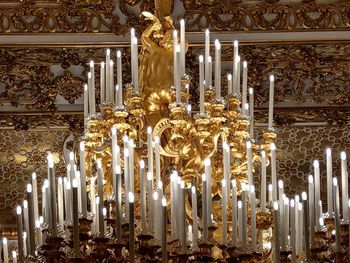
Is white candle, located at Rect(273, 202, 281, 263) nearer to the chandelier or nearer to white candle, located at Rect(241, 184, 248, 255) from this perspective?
the chandelier

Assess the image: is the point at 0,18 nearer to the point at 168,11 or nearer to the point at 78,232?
the point at 168,11

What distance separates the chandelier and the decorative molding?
1788mm

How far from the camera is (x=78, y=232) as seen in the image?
166 inches

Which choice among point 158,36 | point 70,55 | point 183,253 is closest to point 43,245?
point 183,253

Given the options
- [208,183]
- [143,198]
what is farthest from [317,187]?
[143,198]

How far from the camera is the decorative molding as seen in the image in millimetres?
7277

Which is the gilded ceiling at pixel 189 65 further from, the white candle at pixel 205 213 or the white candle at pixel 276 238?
the white candle at pixel 276 238

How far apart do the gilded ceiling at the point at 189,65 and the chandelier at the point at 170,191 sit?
179cm

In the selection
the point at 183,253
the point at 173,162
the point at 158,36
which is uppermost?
the point at 158,36

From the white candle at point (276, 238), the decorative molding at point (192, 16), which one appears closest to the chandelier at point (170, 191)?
the white candle at point (276, 238)

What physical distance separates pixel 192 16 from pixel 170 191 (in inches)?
102

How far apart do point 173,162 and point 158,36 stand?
2.27 feet

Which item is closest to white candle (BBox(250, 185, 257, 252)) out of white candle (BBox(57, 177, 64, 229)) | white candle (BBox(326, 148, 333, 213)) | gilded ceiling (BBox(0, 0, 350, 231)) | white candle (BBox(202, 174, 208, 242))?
white candle (BBox(202, 174, 208, 242))

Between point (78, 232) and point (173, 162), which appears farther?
point (173, 162)
